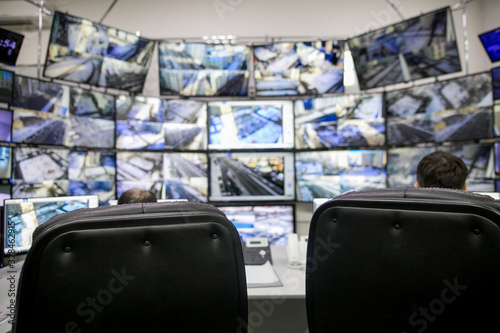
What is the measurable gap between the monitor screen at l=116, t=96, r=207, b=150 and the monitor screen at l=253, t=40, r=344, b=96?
2.32ft

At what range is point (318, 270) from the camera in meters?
0.87

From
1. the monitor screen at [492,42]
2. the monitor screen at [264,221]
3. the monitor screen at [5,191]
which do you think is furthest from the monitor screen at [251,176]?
the monitor screen at [492,42]

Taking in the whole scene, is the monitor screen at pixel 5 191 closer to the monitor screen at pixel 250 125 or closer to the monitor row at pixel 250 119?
the monitor row at pixel 250 119

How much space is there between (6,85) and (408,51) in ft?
10.8

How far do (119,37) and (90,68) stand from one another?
0.40m

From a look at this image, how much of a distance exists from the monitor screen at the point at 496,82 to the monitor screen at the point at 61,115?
3.27m

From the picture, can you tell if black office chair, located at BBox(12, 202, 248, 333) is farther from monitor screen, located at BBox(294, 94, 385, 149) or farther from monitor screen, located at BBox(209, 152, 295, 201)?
monitor screen, located at BBox(294, 94, 385, 149)

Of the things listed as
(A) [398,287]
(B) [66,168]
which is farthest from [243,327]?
(B) [66,168]

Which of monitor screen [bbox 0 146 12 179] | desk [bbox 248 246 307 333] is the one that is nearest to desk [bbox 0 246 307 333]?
desk [bbox 248 246 307 333]

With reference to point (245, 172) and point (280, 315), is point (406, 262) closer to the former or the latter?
point (280, 315)

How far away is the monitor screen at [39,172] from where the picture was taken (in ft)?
7.86

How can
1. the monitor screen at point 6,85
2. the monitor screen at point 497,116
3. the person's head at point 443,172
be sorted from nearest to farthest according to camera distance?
the person's head at point 443,172, the monitor screen at point 6,85, the monitor screen at point 497,116

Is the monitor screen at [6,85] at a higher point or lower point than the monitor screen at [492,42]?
lower

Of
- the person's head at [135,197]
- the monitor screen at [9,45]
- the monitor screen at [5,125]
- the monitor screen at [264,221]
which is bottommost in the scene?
the monitor screen at [264,221]
